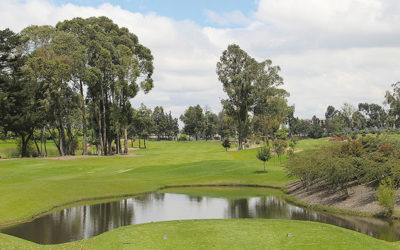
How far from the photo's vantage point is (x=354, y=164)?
3597 centimetres

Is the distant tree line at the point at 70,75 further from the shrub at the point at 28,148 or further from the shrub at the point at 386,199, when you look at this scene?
the shrub at the point at 386,199

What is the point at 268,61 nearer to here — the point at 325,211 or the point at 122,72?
the point at 122,72

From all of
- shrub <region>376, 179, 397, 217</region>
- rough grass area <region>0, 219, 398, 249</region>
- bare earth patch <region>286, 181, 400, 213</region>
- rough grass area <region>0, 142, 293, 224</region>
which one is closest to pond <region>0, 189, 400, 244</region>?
shrub <region>376, 179, 397, 217</region>

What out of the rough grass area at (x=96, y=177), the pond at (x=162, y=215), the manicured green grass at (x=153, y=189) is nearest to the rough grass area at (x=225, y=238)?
the manicured green grass at (x=153, y=189)

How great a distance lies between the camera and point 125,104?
88438 mm

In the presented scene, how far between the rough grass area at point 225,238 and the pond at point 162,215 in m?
3.19

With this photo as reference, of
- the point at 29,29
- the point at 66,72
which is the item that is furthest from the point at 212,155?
the point at 29,29

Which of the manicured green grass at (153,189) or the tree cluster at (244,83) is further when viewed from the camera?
the tree cluster at (244,83)

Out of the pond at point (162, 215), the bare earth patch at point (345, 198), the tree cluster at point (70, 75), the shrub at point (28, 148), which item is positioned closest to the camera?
the pond at point (162, 215)

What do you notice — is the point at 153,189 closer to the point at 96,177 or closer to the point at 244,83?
the point at 96,177

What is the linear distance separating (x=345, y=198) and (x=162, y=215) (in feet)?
55.3

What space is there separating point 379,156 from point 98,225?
1028 inches

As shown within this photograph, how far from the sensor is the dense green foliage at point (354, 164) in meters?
32.7

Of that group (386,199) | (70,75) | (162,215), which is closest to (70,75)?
(70,75)
